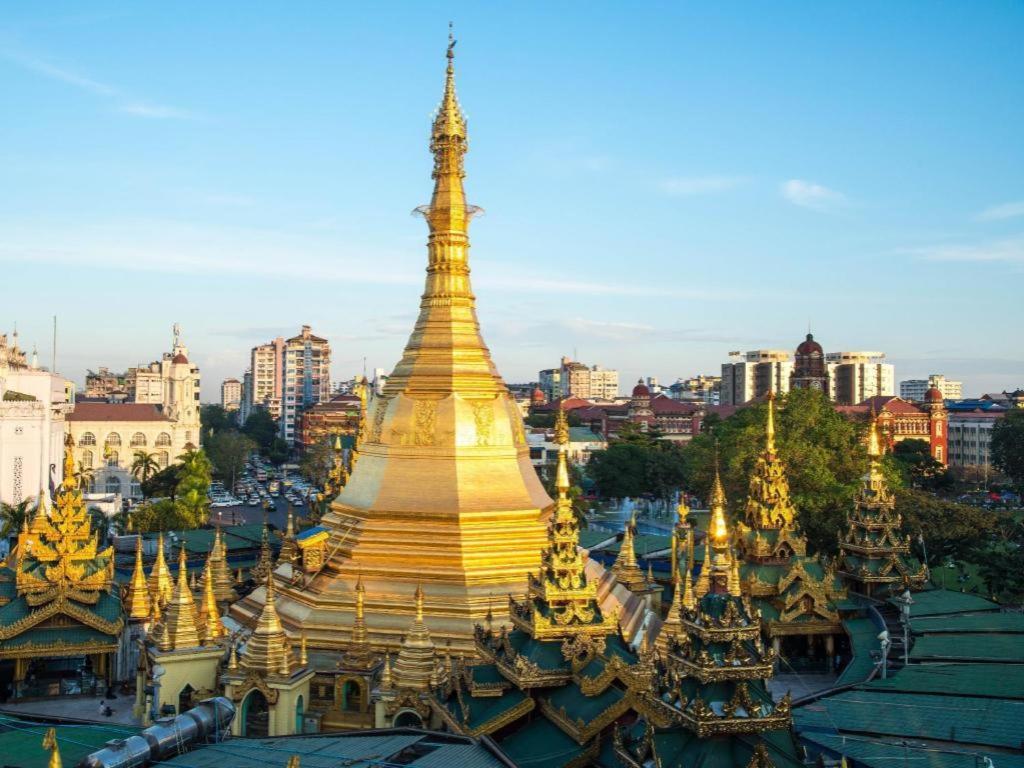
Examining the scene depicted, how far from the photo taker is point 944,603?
29.0 metres

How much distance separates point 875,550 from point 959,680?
37.8 ft

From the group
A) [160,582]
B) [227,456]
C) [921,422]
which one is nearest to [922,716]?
[160,582]

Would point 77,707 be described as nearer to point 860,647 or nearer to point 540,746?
point 540,746

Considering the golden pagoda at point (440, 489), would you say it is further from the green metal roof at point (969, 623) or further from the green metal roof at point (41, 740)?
the green metal roof at point (969, 623)

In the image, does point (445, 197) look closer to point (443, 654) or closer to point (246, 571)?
point (443, 654)

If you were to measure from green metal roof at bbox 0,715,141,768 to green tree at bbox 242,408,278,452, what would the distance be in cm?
12401

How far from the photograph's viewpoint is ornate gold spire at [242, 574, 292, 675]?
18.2 metres

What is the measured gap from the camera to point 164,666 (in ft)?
64.9

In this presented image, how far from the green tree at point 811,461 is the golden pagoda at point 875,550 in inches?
242

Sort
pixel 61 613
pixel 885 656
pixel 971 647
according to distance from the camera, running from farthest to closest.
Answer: pixel 61 613 → pixel 971 647 → pixel 885 656

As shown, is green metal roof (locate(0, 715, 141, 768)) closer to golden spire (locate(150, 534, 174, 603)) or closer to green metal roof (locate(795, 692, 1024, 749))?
golden spire (locate(150, 534, 174, 603))

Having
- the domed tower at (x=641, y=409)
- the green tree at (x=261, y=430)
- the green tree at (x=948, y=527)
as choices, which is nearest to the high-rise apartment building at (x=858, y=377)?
the domed tower at (x=641, y=409)

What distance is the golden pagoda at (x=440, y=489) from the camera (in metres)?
21.4

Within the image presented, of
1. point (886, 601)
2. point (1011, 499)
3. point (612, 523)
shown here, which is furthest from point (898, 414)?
point (886, 601)
